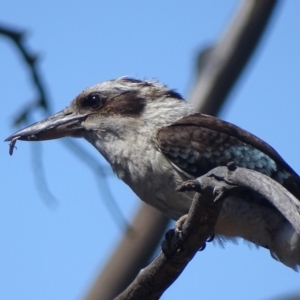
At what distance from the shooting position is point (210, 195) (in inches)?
205

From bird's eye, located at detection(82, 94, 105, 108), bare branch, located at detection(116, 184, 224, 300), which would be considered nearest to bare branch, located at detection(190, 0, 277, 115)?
bird's eye, located at detection(82, 94, 105, 108)

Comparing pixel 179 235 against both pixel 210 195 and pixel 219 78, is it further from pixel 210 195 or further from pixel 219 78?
pixel 219 78

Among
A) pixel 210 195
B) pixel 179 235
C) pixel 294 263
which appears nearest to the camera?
pixel 210 195

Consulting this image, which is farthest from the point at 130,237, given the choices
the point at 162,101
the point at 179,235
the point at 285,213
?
the point at 285,213

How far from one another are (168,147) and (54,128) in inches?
36.5

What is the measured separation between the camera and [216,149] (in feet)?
21.6

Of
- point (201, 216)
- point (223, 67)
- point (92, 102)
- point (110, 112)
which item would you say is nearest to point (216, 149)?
point (110, 112)

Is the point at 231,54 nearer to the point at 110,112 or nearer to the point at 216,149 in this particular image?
the point at 110,112

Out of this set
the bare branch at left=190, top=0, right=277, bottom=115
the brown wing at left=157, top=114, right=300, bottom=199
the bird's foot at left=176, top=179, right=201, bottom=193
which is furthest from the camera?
the bare branch at left=190, top=0, right=277, bottom=115

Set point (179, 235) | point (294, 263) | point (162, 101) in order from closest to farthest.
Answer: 1. point (179, 235)
2. point (294, 263)
3. point (162, 101)

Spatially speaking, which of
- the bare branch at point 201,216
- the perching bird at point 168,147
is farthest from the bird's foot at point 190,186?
the perching bird at point 168,147

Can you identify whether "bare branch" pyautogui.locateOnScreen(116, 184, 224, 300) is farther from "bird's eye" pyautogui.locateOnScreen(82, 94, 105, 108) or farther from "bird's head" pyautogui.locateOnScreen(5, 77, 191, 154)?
"bird's eye" pyautogui.locateOnScreen(82, 94, 105, 108)

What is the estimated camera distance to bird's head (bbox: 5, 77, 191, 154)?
6.91 metres

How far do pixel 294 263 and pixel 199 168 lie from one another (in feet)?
2.46
